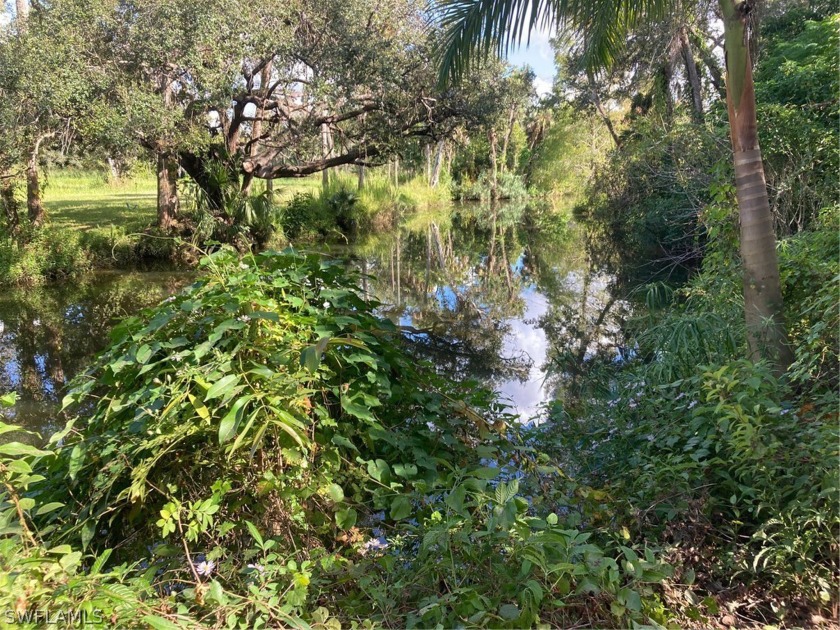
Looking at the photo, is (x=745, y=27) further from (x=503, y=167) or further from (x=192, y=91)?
(x=503, y=167)

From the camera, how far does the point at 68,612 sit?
1.46 m

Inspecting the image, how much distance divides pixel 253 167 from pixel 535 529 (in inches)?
509

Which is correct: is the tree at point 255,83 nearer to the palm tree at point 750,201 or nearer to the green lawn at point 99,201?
the green lawn at point 99,201

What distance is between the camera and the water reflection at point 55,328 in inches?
218

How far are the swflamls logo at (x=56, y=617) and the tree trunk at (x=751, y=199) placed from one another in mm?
3295

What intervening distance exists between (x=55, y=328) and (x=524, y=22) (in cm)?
730

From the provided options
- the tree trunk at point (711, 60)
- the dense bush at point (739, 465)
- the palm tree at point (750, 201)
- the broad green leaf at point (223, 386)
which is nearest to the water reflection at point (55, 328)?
the broad green leaf at point (223, 386)

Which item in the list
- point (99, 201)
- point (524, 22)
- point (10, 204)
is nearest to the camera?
point (524, 22)

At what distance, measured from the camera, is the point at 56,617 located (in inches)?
56.5

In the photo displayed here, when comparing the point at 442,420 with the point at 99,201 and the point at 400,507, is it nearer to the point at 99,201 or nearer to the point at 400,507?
the point at 400,507

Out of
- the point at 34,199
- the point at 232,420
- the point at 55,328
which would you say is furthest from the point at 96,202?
the point at 232,420

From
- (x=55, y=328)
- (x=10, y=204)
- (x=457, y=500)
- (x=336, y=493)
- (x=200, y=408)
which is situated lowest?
(x=55, y=328)

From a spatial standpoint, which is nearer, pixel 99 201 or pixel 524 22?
pixel 524 22

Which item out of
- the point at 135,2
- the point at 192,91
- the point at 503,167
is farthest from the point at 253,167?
the point at 503,167
